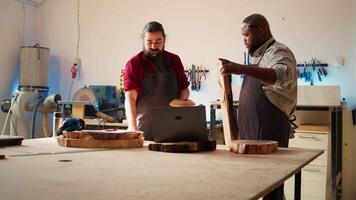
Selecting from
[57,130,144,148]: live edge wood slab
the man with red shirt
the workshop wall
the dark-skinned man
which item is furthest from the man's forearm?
the workshop wall

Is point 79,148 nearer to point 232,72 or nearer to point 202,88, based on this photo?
point 232,72

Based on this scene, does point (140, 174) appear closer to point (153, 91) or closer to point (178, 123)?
point (178, 123)

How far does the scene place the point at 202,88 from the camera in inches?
161

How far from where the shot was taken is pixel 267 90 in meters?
1.96

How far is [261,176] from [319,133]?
229 centimetres

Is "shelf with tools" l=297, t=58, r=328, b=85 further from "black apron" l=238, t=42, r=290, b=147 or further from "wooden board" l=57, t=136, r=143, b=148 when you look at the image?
"wooden board" l=57, t=136, r=143, b=148

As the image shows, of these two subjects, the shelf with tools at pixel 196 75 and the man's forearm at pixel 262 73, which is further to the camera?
the shelf with tools at pixel 196 75

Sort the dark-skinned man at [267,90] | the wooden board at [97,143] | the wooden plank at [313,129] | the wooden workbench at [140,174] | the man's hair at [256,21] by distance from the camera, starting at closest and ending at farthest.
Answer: the wooden workbench at [140,174] < the wooden board at [97,143] < the dark-skinned man at [267,90] < the man's hair at [256,21] < the wooden plank at [313,129]

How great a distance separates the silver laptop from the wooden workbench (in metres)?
0.11

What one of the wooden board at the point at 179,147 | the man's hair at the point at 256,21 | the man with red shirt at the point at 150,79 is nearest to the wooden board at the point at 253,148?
the wooden board at the point at 179,147

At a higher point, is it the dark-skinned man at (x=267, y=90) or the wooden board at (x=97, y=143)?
the dark-skinned man at (x=267, y=90)

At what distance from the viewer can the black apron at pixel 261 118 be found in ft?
6.45

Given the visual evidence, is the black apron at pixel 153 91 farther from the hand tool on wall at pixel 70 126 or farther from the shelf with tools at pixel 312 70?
the shelf with tools at pixel 312 70

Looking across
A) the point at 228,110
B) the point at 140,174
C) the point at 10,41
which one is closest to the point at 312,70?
the point at 228,110
